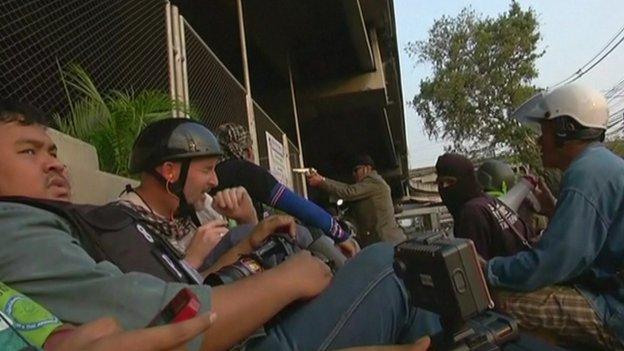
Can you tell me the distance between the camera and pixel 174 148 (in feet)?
8.20

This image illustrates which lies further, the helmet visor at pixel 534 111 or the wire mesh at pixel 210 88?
the wire mesh at pixel 210 88

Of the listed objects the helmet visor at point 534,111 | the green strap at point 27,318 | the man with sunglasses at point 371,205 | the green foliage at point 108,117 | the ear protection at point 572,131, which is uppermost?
the green foliage at point 108,117

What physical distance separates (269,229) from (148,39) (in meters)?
2.70

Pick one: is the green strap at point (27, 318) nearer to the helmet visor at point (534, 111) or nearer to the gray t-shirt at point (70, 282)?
the gray t-shirt at point (70, 282)

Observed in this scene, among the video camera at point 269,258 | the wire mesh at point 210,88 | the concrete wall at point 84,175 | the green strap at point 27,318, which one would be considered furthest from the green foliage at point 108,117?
the green strap at point 27,318

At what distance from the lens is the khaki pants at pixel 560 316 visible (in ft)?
8.09

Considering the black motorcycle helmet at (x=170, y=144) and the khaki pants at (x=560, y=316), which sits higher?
the black motorcycle helmet at (x=170, y=144)

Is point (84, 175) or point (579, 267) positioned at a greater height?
point (84, 175)

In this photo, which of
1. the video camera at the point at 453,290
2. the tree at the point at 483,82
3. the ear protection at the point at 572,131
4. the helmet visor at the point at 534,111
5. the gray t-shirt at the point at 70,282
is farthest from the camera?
the tree at the point at 483,82

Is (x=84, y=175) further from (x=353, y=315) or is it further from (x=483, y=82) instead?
(x=483, y=82)

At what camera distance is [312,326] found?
173 cm

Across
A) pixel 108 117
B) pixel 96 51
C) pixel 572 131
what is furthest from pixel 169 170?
pixel 96 51

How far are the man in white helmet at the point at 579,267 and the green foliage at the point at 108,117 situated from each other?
2422mm

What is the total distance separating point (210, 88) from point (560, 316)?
396cm
